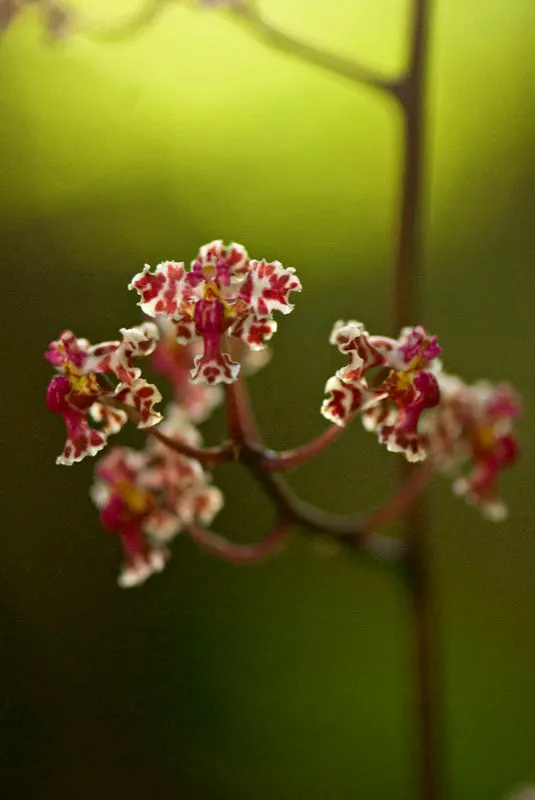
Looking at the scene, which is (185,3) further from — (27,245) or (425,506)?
(27,245)

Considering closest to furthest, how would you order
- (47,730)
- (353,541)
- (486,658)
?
(353,541) < (47,730) < (486,658)

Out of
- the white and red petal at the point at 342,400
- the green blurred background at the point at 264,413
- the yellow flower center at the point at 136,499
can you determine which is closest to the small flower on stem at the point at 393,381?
the white and red petal at the point at 342,400

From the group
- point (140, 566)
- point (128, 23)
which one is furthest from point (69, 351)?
point (128, 23)

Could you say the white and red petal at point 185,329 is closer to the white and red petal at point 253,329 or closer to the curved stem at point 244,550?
the white and red petal at point 253,329

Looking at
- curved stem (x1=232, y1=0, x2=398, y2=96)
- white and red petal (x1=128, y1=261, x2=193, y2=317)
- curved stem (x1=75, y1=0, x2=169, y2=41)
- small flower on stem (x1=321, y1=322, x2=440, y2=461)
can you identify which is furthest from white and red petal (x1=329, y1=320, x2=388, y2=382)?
curved stem (x1=75, y1=0, x2=169, y2=41)

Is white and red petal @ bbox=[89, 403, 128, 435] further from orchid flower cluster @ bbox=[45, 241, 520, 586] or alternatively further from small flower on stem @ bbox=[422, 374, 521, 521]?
small flower on stem @ bbox=[422, 374, 521, 521]

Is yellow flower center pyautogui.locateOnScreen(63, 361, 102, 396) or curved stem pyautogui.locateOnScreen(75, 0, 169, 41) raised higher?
curved stem pyautogui.locateOnScreen(75, 0, 169, 41)

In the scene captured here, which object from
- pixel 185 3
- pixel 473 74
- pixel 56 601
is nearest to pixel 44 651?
pixel 56 601
